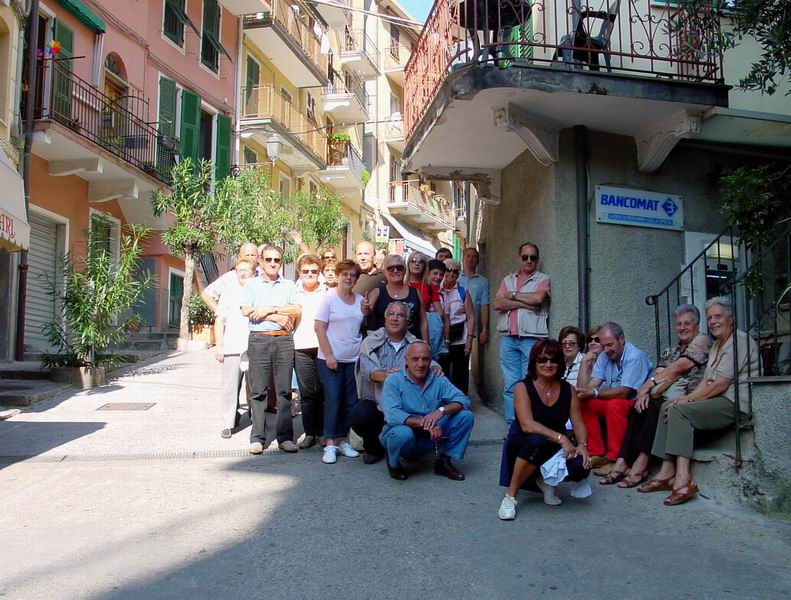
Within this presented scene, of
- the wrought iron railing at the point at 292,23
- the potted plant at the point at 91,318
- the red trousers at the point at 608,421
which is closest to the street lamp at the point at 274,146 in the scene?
the wrought iron railing at the point at 292,23

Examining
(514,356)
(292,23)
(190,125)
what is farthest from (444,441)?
(292,23)

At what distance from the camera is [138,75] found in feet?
58.4

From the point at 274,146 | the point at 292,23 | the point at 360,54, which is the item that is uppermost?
the point at 360,54

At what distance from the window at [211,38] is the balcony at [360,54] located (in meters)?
10.8

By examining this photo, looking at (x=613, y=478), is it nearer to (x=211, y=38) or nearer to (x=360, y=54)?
(x=211, y=38)

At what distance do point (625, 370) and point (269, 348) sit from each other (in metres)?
2.93

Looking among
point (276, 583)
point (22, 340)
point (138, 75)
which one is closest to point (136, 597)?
point (276, 583)

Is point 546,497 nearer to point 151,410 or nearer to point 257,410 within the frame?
point 257,410

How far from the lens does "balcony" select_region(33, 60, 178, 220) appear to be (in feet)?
45.1

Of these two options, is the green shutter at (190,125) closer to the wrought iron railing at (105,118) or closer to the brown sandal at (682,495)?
the wrought iron railing at (105,118)

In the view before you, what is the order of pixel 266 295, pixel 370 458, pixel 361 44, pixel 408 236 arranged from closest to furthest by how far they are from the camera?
pixel 370 458, pixel 266 295, pixel 361 44, pixel 408 236

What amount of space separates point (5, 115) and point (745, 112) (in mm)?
11036

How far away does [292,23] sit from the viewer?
25.1 metres

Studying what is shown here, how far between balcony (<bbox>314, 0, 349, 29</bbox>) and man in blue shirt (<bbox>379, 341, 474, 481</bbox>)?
2533cm
